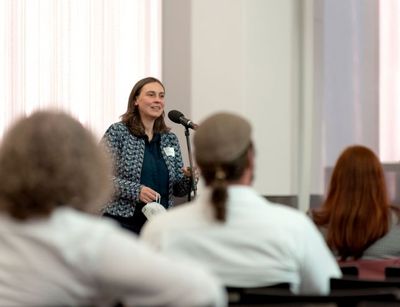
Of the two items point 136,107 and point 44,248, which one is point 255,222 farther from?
point 136,107

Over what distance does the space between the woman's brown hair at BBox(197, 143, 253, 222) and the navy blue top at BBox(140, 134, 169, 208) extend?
2.92 metres

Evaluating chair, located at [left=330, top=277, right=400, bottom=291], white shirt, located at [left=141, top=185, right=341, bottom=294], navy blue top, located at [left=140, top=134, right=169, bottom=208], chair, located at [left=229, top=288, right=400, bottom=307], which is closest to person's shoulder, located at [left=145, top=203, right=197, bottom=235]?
white shirt, located at [left=141, top=185, right=341, bottom=294]

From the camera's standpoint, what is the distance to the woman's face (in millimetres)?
5371

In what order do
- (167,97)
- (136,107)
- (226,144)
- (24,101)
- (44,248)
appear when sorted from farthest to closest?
1. (167,97)
2. (24,101)
3. (136,107)
4. (226,144)
5. (44,248)

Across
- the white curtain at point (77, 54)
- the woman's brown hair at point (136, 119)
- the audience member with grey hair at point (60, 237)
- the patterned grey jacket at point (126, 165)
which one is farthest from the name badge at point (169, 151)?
the audience member with grey hair at point (60, 237)

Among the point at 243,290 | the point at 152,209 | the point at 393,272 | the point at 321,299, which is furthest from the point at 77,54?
the point at 321,299

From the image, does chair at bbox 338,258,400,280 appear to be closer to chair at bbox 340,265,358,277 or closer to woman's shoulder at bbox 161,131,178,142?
chair at bbox 340,265,358,277

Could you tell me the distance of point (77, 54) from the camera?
21.9 feet

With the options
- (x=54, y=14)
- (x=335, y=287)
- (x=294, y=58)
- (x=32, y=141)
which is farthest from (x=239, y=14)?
(x=32, y=141)

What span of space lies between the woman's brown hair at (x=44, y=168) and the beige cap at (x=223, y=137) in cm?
66

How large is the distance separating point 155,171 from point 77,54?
171 cm

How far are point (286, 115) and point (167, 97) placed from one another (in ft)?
3.18

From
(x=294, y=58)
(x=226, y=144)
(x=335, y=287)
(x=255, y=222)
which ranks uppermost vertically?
(x=294, y=58)

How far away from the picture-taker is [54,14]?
259 inches
